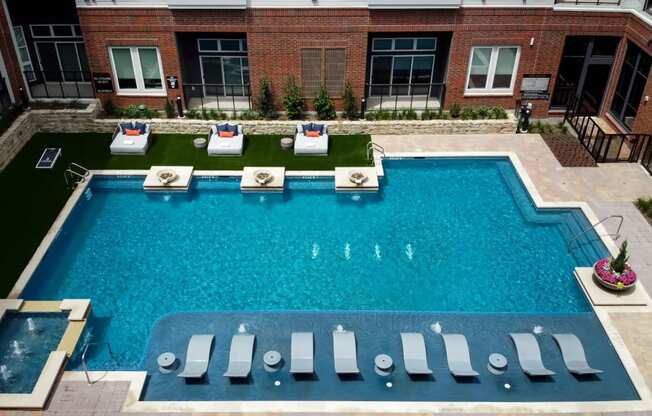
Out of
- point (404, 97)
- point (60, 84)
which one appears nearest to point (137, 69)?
point (60, 84)

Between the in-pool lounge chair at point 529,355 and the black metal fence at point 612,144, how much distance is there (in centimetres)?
1132

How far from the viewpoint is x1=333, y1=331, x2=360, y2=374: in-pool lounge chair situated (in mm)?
14570

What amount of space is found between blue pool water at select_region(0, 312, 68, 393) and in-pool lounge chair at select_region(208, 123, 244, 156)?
32.2ft

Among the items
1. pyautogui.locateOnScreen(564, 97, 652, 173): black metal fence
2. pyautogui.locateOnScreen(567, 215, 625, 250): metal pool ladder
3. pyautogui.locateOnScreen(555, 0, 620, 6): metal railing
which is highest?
pyautogui.locateOnScreen(555, 0, 620, 6): metal railing

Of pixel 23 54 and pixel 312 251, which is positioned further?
pixel 23 54

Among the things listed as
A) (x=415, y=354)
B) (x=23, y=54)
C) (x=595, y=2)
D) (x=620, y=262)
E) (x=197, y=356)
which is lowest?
(x=197, y=356)

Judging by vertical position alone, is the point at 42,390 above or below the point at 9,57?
below

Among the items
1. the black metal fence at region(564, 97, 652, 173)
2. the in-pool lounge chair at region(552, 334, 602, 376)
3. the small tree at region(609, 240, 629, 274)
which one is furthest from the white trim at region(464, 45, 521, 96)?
the in-pool lounge chair at region(552, 334, 602, 376)

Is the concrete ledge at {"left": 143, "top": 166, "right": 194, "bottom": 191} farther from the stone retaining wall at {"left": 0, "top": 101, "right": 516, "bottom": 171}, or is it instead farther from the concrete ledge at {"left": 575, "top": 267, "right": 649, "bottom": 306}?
the concrete ledge at {"left": 575, "top": 267, "right": 649, "bottom": 306}

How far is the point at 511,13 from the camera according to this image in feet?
78.9

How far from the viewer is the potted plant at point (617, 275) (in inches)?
664

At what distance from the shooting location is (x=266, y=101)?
25594mm

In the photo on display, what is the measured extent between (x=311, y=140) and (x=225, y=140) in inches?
147

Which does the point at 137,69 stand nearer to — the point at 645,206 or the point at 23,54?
the point at 23,54
